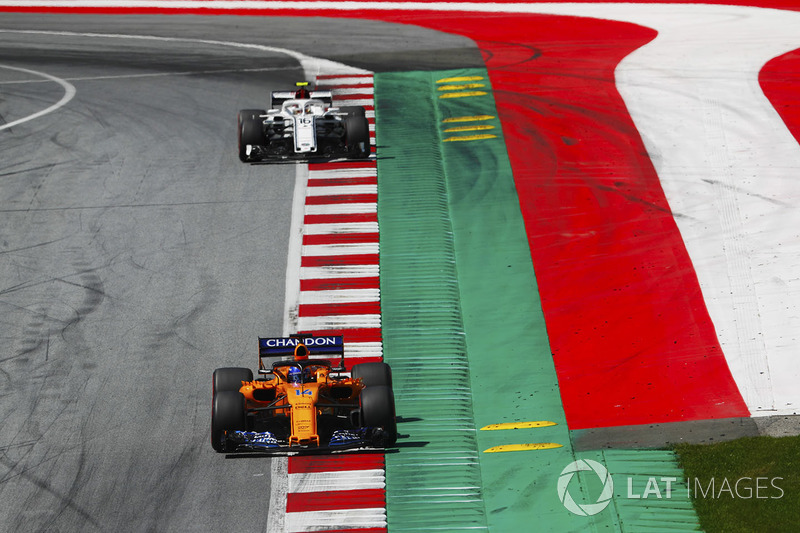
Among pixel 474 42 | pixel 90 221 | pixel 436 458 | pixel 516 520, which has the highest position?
pixel 474 42

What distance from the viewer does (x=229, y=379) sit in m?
17.1

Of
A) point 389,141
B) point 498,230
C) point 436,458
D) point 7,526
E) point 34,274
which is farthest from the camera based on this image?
point 389,141

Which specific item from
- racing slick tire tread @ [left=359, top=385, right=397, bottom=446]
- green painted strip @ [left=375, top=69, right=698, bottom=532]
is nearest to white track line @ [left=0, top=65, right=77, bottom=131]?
green painted strip @ [left=375, top=69, right=698, bottom=532]

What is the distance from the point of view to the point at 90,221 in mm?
25109

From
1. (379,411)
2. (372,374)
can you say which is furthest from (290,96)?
(379,411)

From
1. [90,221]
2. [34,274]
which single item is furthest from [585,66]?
[34,274]

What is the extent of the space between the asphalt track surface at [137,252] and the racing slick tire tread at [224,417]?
106 cm

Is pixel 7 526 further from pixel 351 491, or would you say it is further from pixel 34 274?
pixel 34 274

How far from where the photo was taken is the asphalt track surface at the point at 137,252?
17141 millimetres

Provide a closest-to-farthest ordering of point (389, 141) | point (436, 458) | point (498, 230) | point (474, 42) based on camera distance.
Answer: point (436, 458) → point (498, 230) → point (389, 141) → point (474, 42)

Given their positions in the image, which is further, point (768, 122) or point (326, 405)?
point (768, 122)

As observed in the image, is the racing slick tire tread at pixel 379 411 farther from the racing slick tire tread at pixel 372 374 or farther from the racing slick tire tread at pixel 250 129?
the racing slick tire tread at pixel 250 129

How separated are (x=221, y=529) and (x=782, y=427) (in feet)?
31.3

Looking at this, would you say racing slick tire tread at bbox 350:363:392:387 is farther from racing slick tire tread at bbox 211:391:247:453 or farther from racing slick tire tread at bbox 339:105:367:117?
racing slick tire tread at bbox 339:105:367:117
